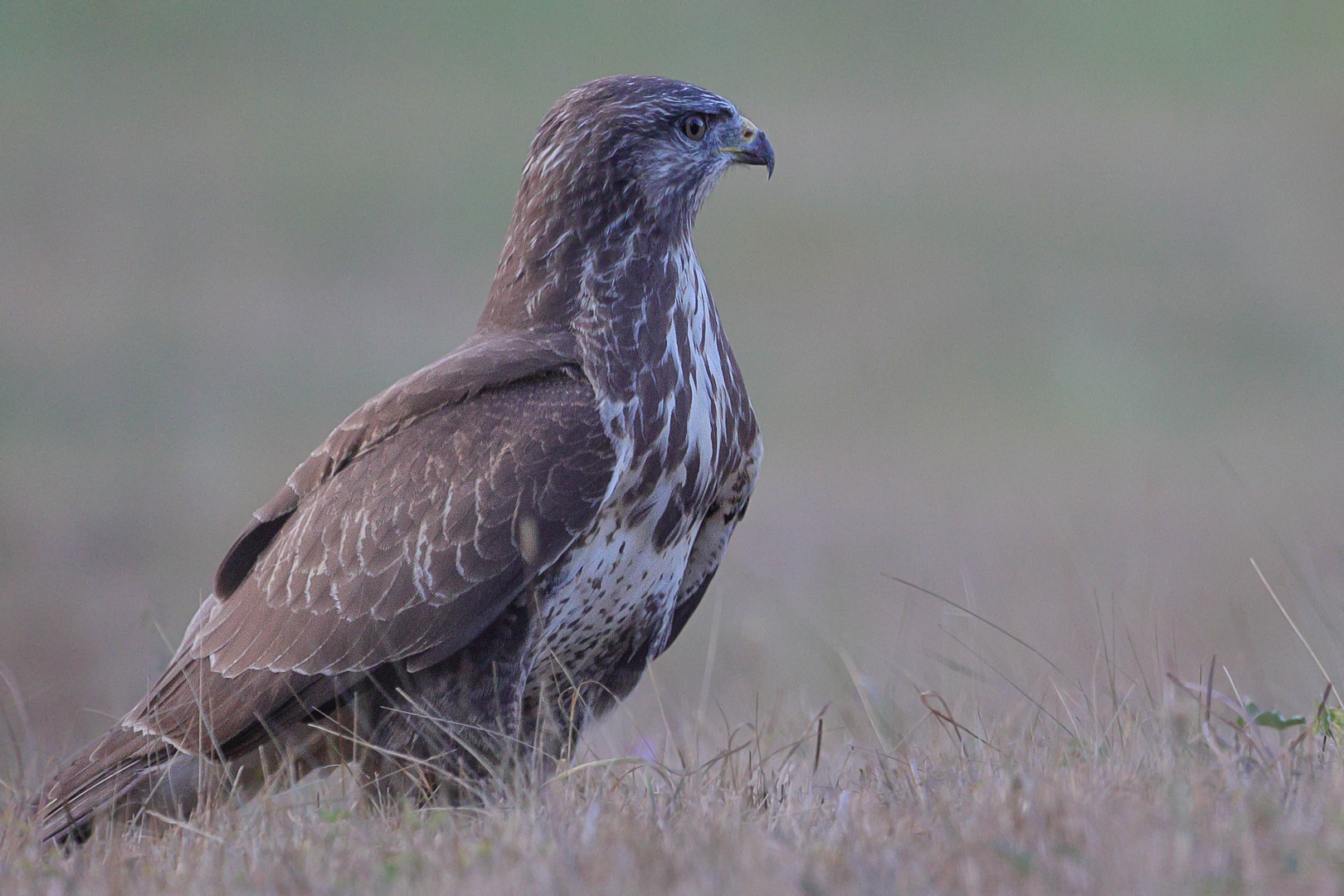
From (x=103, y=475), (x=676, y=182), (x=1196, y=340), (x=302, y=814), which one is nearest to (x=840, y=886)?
(x=302, y=814)

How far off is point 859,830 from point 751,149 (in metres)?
2.34

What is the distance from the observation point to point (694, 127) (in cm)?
449

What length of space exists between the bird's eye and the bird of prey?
0.16 feet

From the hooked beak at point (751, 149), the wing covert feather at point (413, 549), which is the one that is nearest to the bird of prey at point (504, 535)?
the wing covert feather at point (413, 549)

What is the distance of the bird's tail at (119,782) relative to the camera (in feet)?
13.1

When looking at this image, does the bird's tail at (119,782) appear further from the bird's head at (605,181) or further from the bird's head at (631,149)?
the bird's head at (631,149)

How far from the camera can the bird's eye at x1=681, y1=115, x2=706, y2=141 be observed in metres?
4.46

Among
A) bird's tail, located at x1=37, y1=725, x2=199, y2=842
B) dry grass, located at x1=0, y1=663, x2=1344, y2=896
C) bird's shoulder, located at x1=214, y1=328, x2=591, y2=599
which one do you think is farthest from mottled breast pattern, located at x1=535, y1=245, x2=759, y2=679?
bird's tail, located at x1=37, y1=725, x2=199, y2=842

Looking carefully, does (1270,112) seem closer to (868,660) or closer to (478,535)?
(868,660)

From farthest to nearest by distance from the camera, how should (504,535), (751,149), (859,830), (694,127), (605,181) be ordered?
(751,149) < (694,127) < (605,181) < (504,535) < (859,830)

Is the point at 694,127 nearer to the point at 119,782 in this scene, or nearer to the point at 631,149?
the point at 631,149

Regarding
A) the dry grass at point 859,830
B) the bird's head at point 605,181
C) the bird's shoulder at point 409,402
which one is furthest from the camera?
the bird's head at point 605,181

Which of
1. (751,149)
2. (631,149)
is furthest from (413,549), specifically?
(751,149)

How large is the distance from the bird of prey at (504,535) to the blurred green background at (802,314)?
21.6 inches
